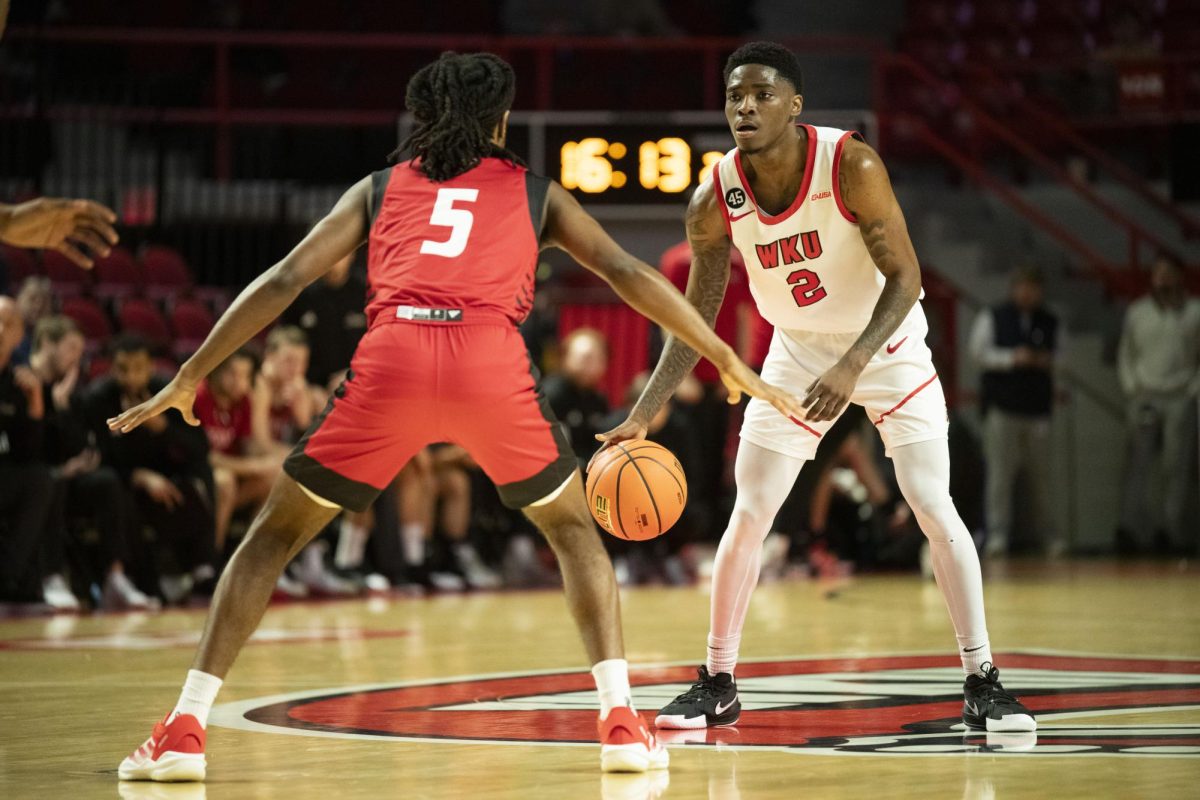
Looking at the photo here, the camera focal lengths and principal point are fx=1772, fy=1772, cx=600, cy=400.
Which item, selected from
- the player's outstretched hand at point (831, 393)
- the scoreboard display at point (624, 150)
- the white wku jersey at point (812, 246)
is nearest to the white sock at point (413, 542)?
the scoreboard display at point (624, 150)

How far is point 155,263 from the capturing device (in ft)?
47.3

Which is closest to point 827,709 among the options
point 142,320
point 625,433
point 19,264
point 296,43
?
point 625,433

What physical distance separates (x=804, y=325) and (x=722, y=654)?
1.04m

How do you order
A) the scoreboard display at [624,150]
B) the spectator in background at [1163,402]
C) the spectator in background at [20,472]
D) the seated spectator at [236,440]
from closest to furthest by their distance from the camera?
the spectator in background at [20,472]
the seated spectator at [236,440]
the spectator in background at [1163,402]
the scoreboard display at [624,150]

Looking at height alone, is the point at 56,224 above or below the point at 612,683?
above

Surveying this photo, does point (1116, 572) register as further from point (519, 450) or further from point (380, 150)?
point (519, 450)

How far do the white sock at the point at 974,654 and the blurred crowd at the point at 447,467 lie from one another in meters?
4.84

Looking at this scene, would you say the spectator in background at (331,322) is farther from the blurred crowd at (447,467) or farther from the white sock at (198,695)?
the white sock at (198,695)

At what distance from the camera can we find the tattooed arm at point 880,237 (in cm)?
513

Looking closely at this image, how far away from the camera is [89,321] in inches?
503

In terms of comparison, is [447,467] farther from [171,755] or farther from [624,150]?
[171,755]

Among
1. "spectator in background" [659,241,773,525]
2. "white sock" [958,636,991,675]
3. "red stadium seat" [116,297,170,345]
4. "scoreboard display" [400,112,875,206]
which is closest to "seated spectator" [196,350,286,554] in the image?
"red stadium seat" [116,297,170,345]

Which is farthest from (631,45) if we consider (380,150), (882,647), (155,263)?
(882,647)

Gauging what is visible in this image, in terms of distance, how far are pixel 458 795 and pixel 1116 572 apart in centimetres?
975
